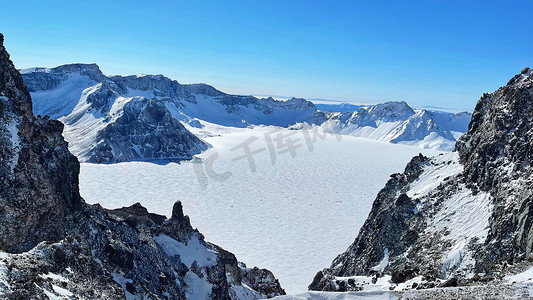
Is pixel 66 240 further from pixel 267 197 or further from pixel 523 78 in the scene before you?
pixel 267 197

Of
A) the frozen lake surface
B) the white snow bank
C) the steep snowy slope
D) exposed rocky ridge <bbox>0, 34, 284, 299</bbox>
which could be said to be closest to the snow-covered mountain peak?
the frozen lake surface

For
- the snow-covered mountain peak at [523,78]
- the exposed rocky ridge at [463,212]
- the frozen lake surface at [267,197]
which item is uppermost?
the snow-covered mountain peak at [523,78]

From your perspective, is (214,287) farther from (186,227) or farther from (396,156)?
(396,156)

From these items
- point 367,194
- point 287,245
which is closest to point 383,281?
point 287,245

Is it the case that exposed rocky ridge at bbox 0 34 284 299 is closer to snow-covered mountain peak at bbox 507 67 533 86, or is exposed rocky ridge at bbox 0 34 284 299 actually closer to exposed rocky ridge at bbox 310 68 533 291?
exposed rocky ridge at bbox 310 68 533 291

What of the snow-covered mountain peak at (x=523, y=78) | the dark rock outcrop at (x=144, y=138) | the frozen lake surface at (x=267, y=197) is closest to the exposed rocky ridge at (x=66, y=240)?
the frozen lake surface at (x=267, y=197)

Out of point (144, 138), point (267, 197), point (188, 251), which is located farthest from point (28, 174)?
point (144, 138)

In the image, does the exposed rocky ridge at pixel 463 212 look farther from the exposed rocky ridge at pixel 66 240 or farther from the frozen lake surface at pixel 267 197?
the frozen lake surface at pixel 267 197
